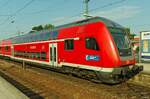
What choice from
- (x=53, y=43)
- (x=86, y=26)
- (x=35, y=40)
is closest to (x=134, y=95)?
(x=86, y=26)

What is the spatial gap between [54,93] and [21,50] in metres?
19.0

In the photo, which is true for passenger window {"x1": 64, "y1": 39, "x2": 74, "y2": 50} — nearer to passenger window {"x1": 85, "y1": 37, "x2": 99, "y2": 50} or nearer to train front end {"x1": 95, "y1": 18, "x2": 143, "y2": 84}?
passenger window {"x1": 85, "y1": 37, "x2": 99, "y2": 50}

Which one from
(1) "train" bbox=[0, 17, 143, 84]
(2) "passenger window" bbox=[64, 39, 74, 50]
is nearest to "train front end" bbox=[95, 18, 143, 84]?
(1) "train" bbox=[0, 17, 143, 84]

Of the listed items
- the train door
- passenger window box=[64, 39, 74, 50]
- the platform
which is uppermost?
passenger window box=[64, 39, 74, 50]

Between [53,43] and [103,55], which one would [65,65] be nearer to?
[53,43]

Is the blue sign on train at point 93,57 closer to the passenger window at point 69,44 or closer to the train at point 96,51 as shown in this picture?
the train at point 96,51

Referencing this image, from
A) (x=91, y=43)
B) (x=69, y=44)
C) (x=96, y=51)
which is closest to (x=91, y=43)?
(x=91, y=43)

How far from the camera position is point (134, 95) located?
11633 millimetres

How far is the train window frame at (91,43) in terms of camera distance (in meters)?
14.2

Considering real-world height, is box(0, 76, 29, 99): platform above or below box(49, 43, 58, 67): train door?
below

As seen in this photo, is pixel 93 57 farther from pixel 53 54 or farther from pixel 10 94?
pixel 10 94

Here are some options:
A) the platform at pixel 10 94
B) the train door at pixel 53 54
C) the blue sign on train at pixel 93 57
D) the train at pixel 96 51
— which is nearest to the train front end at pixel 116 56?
the train at pixel 96 51

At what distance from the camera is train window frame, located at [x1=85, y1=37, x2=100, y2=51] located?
14.2 m

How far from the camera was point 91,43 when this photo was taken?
47.8ft
